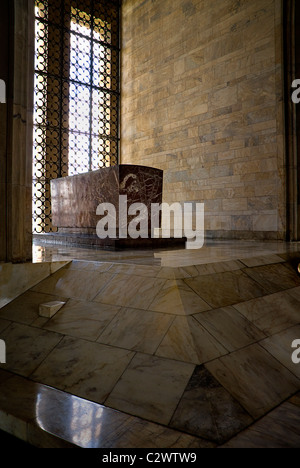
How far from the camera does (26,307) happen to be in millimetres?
2732

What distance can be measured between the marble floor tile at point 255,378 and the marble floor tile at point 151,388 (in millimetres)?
180

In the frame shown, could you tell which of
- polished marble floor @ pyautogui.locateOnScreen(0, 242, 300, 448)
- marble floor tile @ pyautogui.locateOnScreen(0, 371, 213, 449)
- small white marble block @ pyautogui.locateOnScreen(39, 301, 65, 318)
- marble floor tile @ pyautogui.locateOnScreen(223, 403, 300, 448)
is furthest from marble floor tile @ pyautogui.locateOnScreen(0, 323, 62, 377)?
marble floor tile @ pyautogui.locateOnScreen(223, 403, 300, 448)

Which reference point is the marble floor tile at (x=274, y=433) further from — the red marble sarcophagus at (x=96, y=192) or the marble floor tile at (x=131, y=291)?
the red marble sarcophagus at (x=96, y=192)

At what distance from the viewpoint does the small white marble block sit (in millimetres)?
2518

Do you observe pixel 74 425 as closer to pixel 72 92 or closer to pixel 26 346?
pixel 26 346

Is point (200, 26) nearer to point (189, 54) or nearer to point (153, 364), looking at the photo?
point (189, 54)

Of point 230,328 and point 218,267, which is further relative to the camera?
point 218,267

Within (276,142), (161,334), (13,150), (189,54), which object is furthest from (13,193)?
(189,54)

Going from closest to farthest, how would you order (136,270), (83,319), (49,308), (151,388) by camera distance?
(151,388) < (83,319) < (49,308) < (136,270)

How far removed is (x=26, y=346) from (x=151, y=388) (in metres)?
1.03

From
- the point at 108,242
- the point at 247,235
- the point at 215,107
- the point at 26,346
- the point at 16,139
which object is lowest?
the point at 26,346

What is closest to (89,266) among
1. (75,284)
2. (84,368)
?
(75,284)

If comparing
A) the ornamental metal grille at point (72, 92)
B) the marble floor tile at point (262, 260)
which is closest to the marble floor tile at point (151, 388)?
the marble floor tile at point (262, 260)

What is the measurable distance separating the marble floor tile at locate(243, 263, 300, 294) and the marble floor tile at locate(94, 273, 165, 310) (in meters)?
0.98
